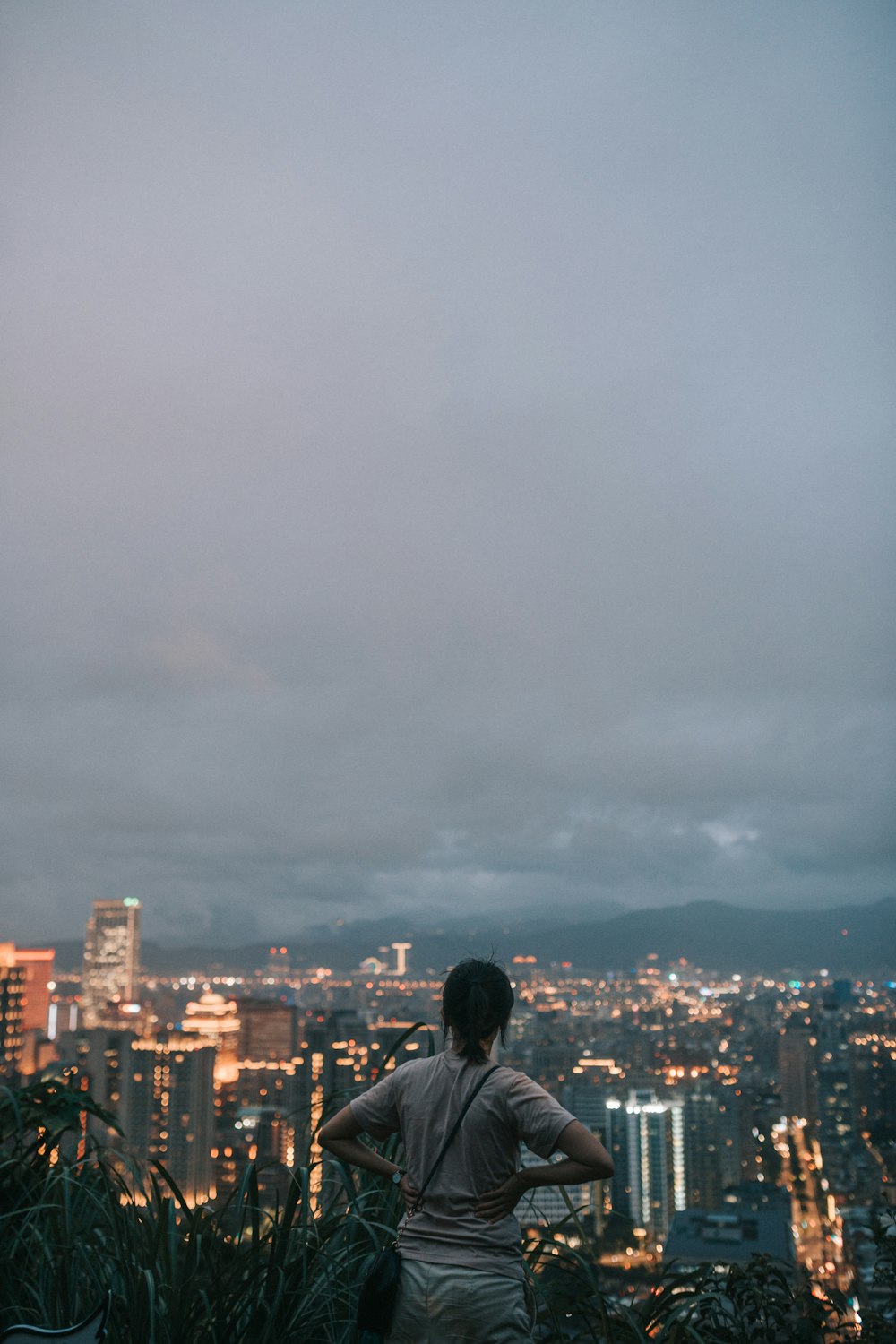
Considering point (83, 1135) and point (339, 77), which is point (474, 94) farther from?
point (83, 1135)

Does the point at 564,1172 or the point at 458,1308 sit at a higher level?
the point at 564,1172

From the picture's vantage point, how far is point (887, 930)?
37.1 feet

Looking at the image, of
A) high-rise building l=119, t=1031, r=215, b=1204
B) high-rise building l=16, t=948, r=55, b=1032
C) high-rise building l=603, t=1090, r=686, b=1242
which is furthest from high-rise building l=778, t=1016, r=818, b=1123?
high-rise building l=16, t=948, r=55, b=1032

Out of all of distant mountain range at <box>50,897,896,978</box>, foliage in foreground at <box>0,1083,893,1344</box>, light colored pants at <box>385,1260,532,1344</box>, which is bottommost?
distant mountain range at <box>50,897,896,978</box>

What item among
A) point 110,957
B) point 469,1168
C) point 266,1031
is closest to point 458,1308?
point 469,1168

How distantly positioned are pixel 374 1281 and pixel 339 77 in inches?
306

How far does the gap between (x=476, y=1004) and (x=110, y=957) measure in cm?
2994

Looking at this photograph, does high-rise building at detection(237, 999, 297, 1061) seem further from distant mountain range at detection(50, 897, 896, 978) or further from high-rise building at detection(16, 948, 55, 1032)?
high-rise building at detection(16, 948, 55, 1032)

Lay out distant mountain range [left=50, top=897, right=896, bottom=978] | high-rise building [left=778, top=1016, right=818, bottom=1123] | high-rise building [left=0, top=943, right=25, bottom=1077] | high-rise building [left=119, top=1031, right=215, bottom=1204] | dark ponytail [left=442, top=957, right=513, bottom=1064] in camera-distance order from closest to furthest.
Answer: dark ponytail [left=442, top=957, right=513, bottom=1064] → high-rise building [left=778, top=1016, right=818, bottom=1123] → high-rise building [left=0, top=943, right=25, bottom=1077] → high-rise building [left=119, top=1031, right=215, bottom=1204] → distant mountain range [left=50, top=897, right=896, bottom=978]

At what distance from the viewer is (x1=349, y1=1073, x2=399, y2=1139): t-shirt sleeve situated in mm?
1263

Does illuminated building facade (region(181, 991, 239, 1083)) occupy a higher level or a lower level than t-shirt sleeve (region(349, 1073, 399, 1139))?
lower

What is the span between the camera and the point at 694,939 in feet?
54.2

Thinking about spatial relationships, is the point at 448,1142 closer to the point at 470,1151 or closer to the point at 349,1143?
the point at 470,1151

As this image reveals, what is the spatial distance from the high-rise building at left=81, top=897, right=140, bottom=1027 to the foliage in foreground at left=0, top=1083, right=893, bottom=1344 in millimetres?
19743
